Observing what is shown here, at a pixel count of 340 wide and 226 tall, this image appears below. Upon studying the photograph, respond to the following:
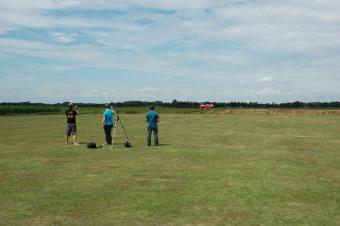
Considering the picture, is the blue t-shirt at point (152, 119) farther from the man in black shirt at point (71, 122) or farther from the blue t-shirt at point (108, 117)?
the man in black shirt at point (71, 122)

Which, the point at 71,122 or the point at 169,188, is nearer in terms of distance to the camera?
the point at 169,188

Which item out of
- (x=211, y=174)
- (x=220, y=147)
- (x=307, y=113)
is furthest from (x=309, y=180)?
(x=307, y=113)

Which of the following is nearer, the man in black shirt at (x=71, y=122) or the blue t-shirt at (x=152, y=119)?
the blue t-shirt at (x=152, y=119)

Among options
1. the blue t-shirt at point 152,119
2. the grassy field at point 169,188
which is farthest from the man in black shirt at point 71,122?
the grassy field at point 169,188

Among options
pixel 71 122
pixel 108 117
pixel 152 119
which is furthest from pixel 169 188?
pixel 71 122

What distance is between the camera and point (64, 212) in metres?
9.87

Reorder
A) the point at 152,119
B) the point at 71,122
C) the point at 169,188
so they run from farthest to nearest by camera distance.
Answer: the point at 71,122 < the point at 152,119 < the point at 169,188

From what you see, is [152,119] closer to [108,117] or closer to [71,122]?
[108,117]

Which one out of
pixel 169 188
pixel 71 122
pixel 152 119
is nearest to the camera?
pixel 169 188

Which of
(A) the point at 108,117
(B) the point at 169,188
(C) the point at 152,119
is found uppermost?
(A) the point at 108,117

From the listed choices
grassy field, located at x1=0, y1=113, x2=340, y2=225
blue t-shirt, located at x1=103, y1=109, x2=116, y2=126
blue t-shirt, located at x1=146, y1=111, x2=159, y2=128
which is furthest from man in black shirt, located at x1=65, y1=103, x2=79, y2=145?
grassy field, located at x1=0, y1=113, x2=340, y2=225

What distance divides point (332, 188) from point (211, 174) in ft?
11.8

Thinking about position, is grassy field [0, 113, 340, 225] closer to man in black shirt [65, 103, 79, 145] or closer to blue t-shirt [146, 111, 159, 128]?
blue t-shirt [146, 111, 159, 128]

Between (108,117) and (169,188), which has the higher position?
(108,117)
